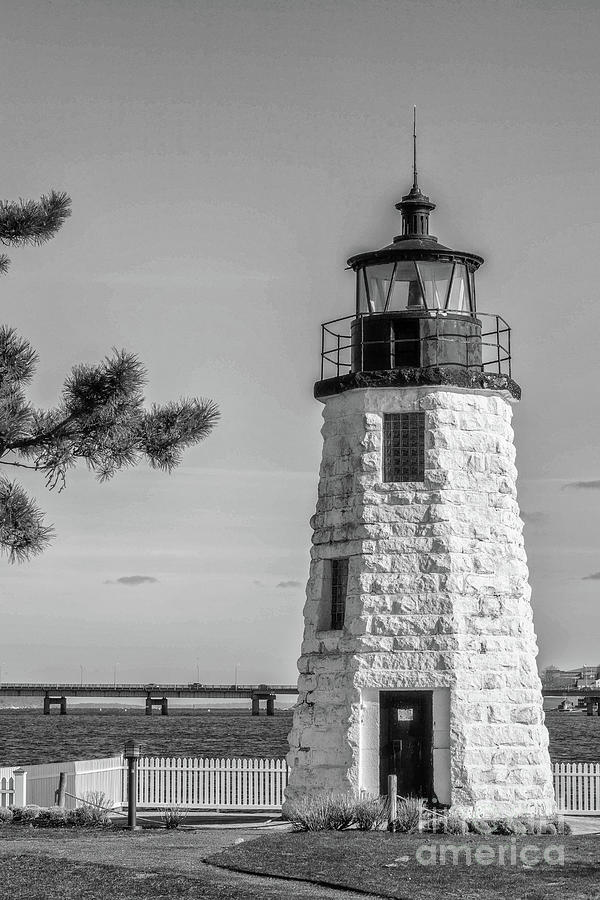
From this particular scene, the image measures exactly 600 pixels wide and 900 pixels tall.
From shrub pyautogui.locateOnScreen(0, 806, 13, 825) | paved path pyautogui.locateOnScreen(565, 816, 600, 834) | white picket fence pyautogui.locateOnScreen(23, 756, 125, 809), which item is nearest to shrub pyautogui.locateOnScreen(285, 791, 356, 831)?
paved path pyautogui.locateOnScreen(565, 816, 600, 834)

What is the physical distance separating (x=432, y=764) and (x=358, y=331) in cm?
682

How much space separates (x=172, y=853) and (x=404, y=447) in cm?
724

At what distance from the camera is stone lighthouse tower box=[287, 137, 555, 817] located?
2050cm

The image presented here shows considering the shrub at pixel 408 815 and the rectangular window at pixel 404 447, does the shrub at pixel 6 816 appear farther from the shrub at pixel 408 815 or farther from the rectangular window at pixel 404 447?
the rectangular window at pixel 404 447

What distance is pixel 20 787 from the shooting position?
2345cm

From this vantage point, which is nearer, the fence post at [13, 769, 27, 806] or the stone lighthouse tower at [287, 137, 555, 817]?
the stone lighthouse tower at [287, 137, 555, 817]

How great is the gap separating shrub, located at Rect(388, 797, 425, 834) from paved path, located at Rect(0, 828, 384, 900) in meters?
1.96

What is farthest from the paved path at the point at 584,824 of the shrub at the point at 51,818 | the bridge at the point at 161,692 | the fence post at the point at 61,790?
the bridge at the point at 161,692

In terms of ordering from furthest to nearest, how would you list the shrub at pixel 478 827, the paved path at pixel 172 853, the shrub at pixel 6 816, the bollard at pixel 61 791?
the bollard at pixel 61 791
the shrub at pixel 6 816
the shrub at pixel 478 827
the paved path at pixel 172 853

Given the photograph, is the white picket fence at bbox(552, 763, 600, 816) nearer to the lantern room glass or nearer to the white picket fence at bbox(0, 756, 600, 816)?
the white picket fence at bbox(0, 756, 600, 816)

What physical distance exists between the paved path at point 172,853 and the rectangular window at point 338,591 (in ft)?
11.1

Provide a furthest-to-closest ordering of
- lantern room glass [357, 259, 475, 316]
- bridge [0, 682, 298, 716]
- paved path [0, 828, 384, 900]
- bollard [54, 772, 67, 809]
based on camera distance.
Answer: bridge [0, 682, 298, 716]
bollard [54, 772, 67, 809]
lantern room glass [357, 259, 475, 316]
paved path [0, 828, 384, 900]

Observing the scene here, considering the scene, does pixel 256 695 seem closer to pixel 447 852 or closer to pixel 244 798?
pixel 244 798

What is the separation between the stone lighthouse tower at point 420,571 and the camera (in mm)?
20500
